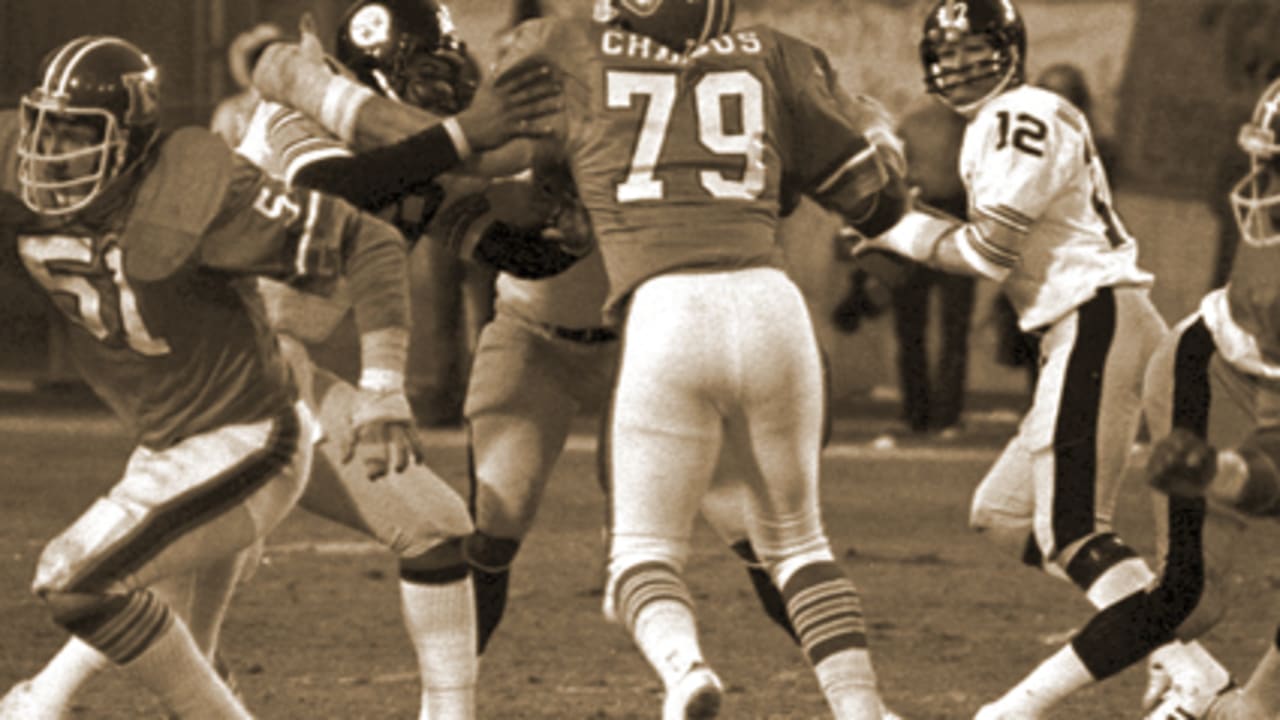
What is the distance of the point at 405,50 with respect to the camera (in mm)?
7383

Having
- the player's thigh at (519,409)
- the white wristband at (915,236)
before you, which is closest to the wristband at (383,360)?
the player's thigh at (519,409)

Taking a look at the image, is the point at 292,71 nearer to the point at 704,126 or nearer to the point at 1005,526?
the point at 704,126

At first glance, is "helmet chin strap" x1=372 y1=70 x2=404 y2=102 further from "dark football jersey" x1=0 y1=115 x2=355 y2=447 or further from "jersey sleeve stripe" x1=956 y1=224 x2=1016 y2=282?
"jersey sleeve stripe" x1=956 y1=224 x2=1016 y2=282

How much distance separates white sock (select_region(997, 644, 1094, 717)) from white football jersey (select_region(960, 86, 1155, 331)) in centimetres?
98

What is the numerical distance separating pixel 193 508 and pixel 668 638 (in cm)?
112

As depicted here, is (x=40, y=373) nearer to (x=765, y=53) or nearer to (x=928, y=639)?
(x=928, y=639)

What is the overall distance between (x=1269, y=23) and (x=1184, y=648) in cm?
872

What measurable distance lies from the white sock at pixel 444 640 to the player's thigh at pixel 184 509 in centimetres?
57

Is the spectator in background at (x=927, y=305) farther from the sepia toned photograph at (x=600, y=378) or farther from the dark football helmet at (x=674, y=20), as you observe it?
the dark football helmet at (x=674, y=20)

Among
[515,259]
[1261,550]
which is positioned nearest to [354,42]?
[515,259]

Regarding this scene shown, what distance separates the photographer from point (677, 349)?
20.4 feet

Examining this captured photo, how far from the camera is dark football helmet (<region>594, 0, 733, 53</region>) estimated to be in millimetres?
6473

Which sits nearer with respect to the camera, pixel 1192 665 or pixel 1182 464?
pixel 1182 464

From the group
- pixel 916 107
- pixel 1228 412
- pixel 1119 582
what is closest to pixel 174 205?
pixel 1119 582
